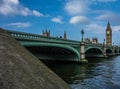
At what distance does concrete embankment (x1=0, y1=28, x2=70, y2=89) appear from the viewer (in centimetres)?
430

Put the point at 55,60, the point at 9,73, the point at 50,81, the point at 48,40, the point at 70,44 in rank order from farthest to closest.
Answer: the point at 55,60
the point at 70,44
the point at 48,40
the point at 50,81
the point at 9,73

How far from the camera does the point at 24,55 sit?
5.42m

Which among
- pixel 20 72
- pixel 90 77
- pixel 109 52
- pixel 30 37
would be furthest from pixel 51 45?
pixel 109 52

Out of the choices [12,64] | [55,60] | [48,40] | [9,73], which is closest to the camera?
[9,73]

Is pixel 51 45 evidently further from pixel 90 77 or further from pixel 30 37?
pixel 90 77

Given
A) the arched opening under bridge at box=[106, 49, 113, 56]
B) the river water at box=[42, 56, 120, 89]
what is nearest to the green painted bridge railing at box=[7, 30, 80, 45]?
the river water at box=[42, 56, 120, 89]

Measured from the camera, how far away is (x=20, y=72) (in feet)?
15.0

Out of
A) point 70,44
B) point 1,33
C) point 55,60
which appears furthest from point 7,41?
point 55,60

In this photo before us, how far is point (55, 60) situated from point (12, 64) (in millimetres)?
51801

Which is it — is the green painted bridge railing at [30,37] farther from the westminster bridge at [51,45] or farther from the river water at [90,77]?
the river water at [90,77]

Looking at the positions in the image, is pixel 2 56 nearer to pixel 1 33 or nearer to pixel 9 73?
pixel 9 73

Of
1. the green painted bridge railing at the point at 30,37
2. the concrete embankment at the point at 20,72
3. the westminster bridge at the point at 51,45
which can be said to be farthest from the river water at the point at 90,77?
the concrete embankment at the point at 20,72

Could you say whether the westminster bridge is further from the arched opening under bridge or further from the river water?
the arched opening under bridge

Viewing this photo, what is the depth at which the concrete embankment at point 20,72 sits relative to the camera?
4305mm
